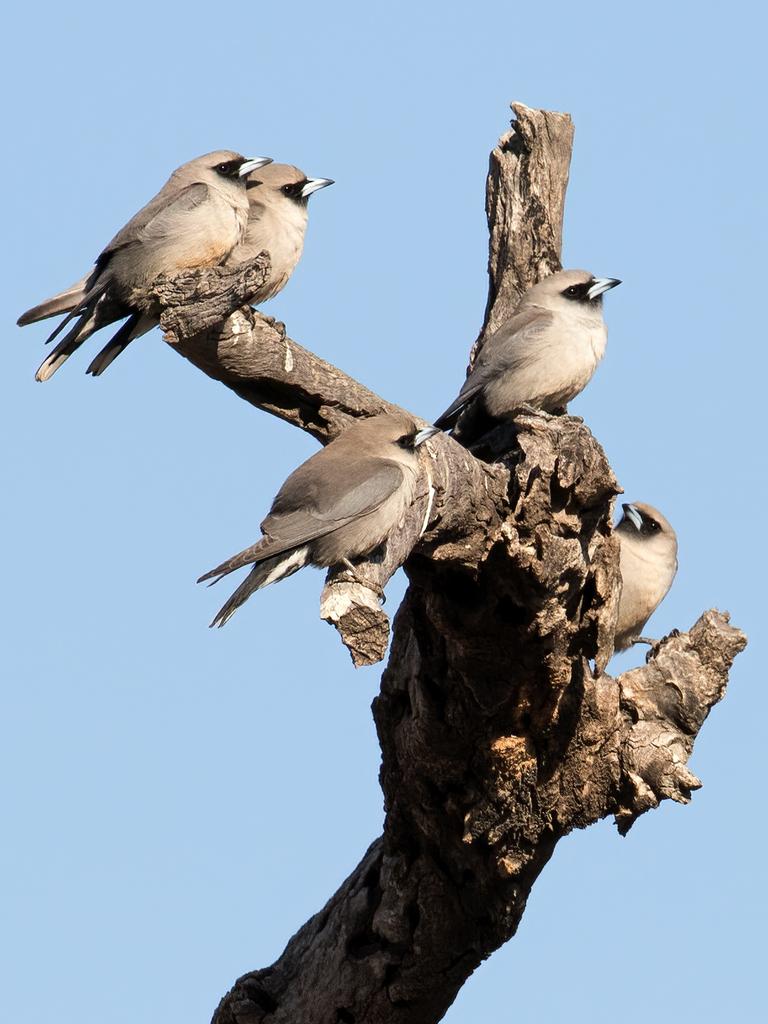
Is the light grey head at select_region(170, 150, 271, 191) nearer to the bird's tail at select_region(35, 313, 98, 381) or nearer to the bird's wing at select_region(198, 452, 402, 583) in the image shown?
the bird's tail at select_region(35, 313, 98, 381)

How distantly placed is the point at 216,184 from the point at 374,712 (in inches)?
119

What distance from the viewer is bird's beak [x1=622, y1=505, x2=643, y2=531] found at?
1066 centimetres

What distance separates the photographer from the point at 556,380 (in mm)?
9203

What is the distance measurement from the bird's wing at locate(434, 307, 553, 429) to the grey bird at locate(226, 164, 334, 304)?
Result: 4.04 feet

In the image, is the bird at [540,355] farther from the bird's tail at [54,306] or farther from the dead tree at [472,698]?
the bird's tail at [54,306]

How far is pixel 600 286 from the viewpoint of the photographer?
9.67m

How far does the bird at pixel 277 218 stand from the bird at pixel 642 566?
8.63 ft

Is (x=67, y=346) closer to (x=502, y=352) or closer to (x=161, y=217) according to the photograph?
(x=161, y=217)

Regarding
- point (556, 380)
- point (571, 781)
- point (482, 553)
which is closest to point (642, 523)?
point (556, 380)

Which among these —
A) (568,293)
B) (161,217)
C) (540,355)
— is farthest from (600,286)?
(161,217)

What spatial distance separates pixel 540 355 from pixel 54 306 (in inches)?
105

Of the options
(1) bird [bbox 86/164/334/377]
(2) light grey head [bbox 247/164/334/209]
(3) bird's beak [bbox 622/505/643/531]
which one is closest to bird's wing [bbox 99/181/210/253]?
(1) bird [bbox 86/164/334/377]

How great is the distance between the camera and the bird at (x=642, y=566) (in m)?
10.2

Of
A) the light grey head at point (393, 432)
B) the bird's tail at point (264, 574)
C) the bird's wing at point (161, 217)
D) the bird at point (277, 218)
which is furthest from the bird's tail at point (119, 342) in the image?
the bird's tail at point (264, 574)
